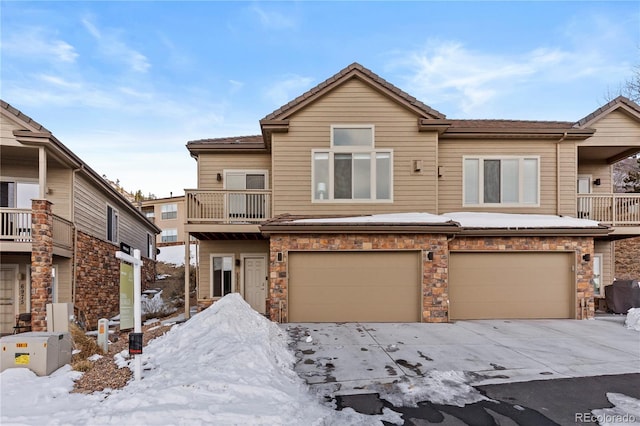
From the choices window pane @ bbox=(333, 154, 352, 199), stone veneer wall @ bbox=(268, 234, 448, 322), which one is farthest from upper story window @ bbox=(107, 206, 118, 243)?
window pane @ bbox=(333, 154, 352, 199)

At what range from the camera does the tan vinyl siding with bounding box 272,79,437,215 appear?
10.5 m

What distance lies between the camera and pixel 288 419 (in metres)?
3.82

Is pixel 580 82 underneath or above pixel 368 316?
above

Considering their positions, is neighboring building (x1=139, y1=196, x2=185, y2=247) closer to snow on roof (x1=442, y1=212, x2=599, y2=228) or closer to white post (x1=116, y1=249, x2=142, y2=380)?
snow on roof (x1=442, y1=212, x2=599, y2=228)

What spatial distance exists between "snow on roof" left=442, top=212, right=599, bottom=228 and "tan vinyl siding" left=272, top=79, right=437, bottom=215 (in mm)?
1119

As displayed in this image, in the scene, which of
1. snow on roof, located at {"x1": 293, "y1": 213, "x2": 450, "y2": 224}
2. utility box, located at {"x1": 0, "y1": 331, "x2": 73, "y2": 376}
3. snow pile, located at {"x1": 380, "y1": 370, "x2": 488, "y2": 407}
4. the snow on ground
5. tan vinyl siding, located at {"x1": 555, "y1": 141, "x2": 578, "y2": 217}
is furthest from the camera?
tan vinyl siding, located at {"x1": 555, "y1": 141, "x2": 578, "y2": 217}

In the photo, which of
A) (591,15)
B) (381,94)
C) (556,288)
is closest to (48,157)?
(381,94)

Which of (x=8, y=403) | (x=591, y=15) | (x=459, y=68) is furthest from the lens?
(x=459, y=68)

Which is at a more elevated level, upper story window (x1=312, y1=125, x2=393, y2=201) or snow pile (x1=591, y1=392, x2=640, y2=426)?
upper story window (x1=312, y1=125, x2=393, y2=201)

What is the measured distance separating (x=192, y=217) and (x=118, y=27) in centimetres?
777

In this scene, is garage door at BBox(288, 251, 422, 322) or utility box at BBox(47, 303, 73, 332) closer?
utility box at BBox(47, 303, 73, 332)

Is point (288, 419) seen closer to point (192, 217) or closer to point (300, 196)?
point (300, 196)

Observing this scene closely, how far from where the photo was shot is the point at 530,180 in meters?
11.5

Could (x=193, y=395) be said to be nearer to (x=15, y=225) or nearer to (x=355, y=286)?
(x=355, y=286)
